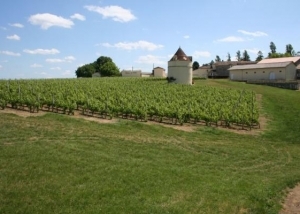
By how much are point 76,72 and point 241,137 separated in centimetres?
9311

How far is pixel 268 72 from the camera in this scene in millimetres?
60094

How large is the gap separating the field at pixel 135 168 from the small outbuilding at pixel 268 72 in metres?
42.2

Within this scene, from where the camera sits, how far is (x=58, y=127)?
17062 millimetres

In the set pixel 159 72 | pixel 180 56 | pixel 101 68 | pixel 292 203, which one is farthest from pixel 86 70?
pixel 292 203

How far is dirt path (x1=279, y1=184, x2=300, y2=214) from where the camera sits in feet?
28.7

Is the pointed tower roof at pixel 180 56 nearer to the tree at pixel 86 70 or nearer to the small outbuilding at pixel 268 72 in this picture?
the small outbuilding at pixel 268 72

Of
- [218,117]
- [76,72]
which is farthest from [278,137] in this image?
[76,72]

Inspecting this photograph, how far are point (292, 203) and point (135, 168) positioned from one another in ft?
16.6

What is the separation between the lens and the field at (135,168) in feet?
27.6

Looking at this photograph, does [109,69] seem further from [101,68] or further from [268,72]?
[268,72]

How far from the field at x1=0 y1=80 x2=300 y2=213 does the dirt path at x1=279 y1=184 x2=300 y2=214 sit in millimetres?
243

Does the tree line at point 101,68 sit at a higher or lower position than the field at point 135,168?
higher

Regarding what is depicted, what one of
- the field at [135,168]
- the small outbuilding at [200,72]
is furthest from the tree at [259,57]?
the field at [135,168]

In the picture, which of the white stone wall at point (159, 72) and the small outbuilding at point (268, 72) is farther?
the white stone wall at point (159, 72)
